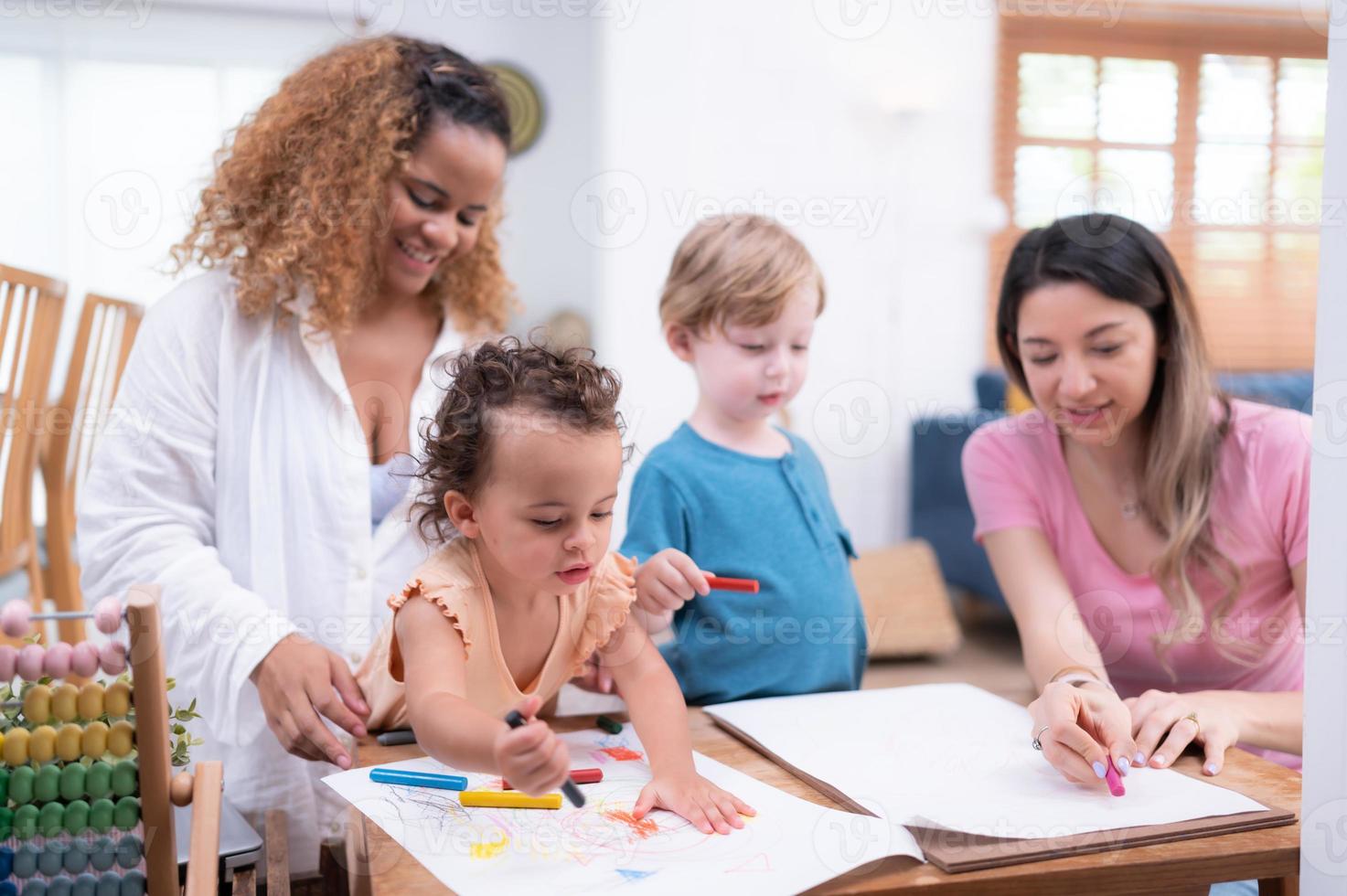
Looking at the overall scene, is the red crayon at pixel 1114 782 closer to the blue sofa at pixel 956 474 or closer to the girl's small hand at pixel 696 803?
the girl's small hand at pixel 696 803

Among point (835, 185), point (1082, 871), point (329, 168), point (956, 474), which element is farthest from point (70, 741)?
point (835, 185)

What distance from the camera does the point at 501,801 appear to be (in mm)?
759

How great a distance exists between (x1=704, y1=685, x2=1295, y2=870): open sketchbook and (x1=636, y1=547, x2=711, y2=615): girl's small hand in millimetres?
121

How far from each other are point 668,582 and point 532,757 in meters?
0.33

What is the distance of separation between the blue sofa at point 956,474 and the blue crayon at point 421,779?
3.06m

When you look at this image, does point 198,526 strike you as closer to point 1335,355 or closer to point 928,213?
point 1335,355

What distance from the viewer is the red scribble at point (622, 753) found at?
88cm

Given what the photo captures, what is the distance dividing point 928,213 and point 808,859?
4.00 m

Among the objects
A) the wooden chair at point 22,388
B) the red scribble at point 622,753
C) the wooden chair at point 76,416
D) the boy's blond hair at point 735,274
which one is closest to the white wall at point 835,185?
the wooden chair at point 76,416


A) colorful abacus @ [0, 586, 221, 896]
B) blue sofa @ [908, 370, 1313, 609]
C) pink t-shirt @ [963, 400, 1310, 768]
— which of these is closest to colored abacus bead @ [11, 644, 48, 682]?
colorful abacus @ [0, 586, 221, 896]

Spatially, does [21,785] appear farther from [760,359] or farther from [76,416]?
[76,416]

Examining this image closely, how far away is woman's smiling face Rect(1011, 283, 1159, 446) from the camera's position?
3.86ft

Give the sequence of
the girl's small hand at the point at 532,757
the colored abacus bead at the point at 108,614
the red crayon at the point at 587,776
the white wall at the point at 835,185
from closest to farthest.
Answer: the girl's small hand at the point at 532,757 < the colored abacus bead at the point at 108,614 < the red crayon at the point at 587,776 < the white wall at the point at 835,185

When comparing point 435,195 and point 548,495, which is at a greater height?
point 435,195
